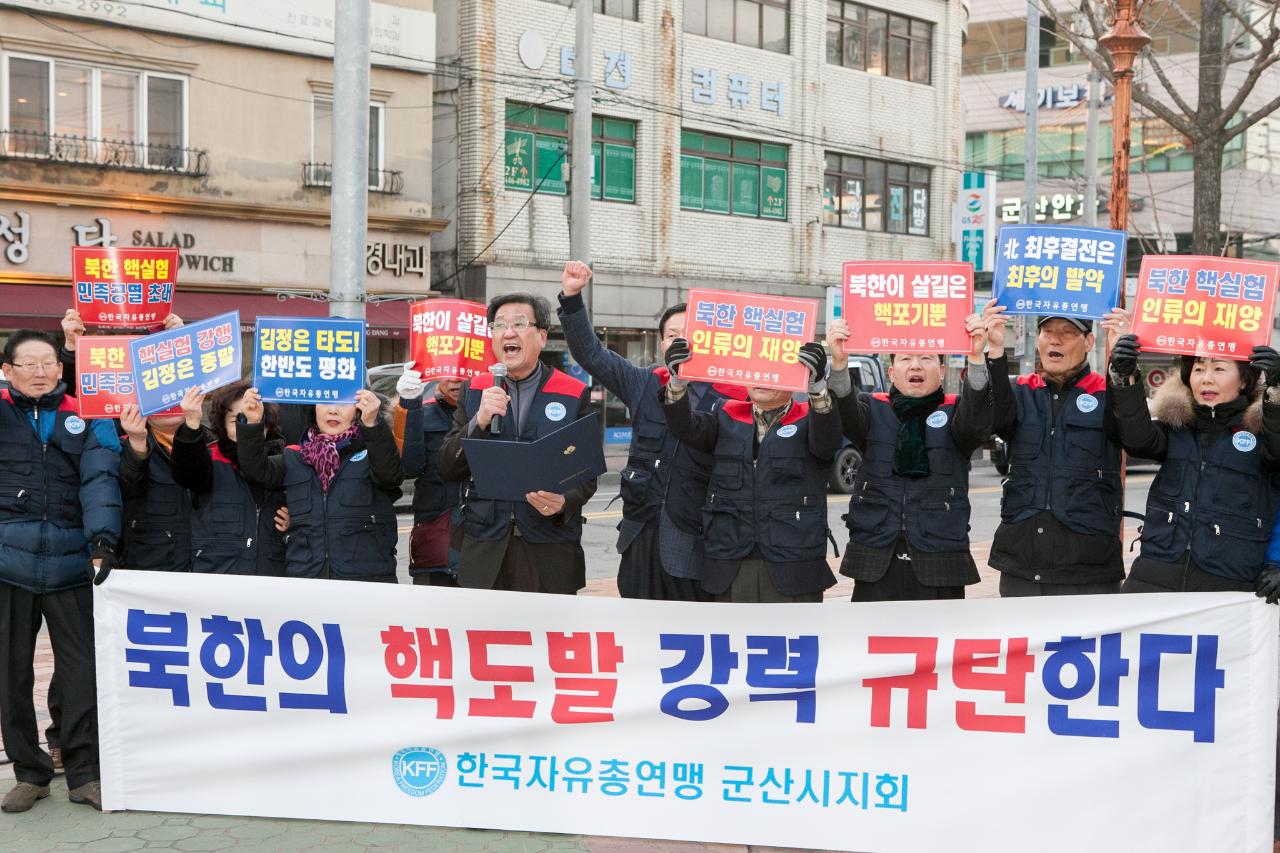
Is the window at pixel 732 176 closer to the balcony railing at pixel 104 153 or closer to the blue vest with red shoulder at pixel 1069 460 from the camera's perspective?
the balcony railing at pixel 104 153

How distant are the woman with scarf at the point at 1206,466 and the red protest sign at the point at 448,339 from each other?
3109 mm

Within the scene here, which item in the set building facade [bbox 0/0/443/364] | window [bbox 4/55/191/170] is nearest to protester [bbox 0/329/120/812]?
building facade [bbox 0/0/443/364]

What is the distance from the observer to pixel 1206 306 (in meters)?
5.36

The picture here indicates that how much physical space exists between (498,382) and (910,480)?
67.9 inches

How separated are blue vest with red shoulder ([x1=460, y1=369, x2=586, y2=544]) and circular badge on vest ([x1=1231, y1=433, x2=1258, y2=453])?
2593mm

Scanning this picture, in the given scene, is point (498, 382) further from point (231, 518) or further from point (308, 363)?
point (231, 518)

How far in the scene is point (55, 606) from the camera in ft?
18.1

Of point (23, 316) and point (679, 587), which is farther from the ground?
point (23, 316)

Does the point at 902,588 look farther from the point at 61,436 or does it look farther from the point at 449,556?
the point at 61,436

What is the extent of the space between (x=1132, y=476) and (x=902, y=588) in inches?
731

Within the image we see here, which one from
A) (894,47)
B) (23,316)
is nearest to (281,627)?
(23,316)

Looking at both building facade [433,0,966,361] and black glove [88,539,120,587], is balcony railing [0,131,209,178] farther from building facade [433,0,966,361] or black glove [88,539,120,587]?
black glove [88,539,120,587]

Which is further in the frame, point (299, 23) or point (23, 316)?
point (299, 23)

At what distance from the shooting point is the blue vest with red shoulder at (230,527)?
5.79 meters
